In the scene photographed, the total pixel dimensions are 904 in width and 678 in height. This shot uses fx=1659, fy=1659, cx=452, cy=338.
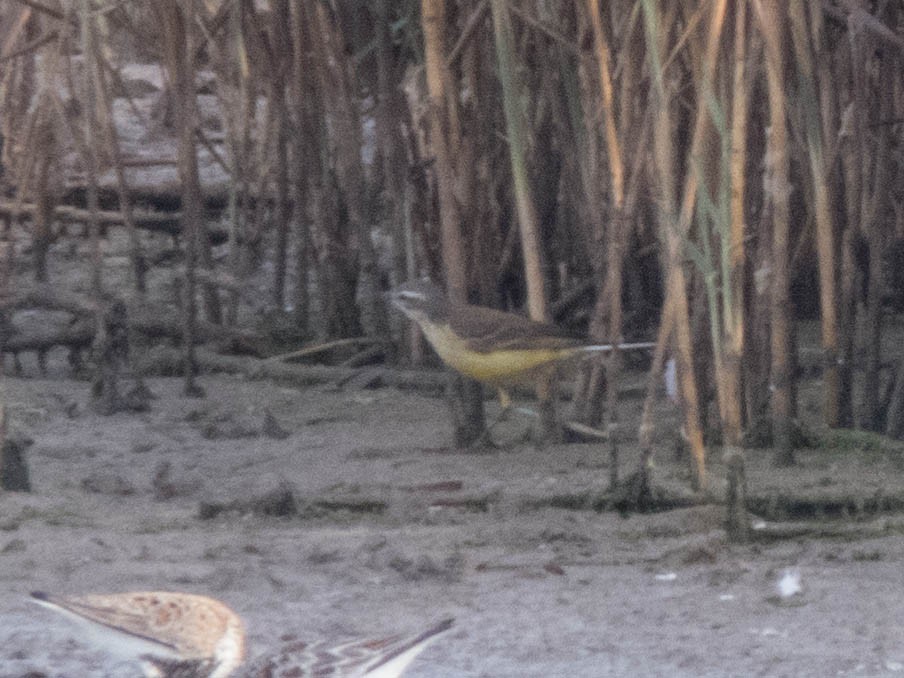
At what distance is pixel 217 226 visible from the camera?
1039 cm

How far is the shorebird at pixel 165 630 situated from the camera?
10.2 feet

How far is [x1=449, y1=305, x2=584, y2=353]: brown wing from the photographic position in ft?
20.2

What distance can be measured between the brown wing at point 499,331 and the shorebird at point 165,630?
2937 mm

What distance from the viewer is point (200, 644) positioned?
3141 millimetres

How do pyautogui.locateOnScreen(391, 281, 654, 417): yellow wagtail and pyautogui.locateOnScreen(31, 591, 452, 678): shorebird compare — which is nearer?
pyautogui.locateOnScreen(31, 591, 452, 678): shorebird

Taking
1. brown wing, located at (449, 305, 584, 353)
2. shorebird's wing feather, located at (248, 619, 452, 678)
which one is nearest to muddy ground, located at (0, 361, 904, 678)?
brown wing, located at (449, 305, 584, 353)

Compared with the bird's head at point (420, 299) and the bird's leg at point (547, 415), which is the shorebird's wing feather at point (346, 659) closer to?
the bird's leg at point (547, 415)

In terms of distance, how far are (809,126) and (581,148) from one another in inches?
39.5

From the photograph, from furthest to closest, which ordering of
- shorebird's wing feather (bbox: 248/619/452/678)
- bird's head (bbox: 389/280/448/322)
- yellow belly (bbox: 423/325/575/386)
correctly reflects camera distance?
bird's head (bbox: 389/280/448/322)
yellow belly (bbox: 423/325/575/386)
shorebird's wing feather (bbox: 248/619/452/678)

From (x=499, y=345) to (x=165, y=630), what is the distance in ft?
10.5

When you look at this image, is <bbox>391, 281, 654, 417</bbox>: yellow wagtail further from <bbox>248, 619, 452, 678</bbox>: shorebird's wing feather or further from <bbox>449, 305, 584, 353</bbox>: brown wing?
<bbox>248, 619, 452, 678</bbox>: shorebird's wing feather

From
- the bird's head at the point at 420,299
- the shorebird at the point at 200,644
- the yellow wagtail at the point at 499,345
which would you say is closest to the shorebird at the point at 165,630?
the shorebird at the point at 200,644

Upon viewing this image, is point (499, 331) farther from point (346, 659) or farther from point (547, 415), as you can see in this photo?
point (346, 659)

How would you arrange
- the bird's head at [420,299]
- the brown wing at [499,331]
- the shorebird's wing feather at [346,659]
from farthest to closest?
the bird's head at [420,299] < the brown wing at [499,331] < the shorebird's wing feather at [346,659]
